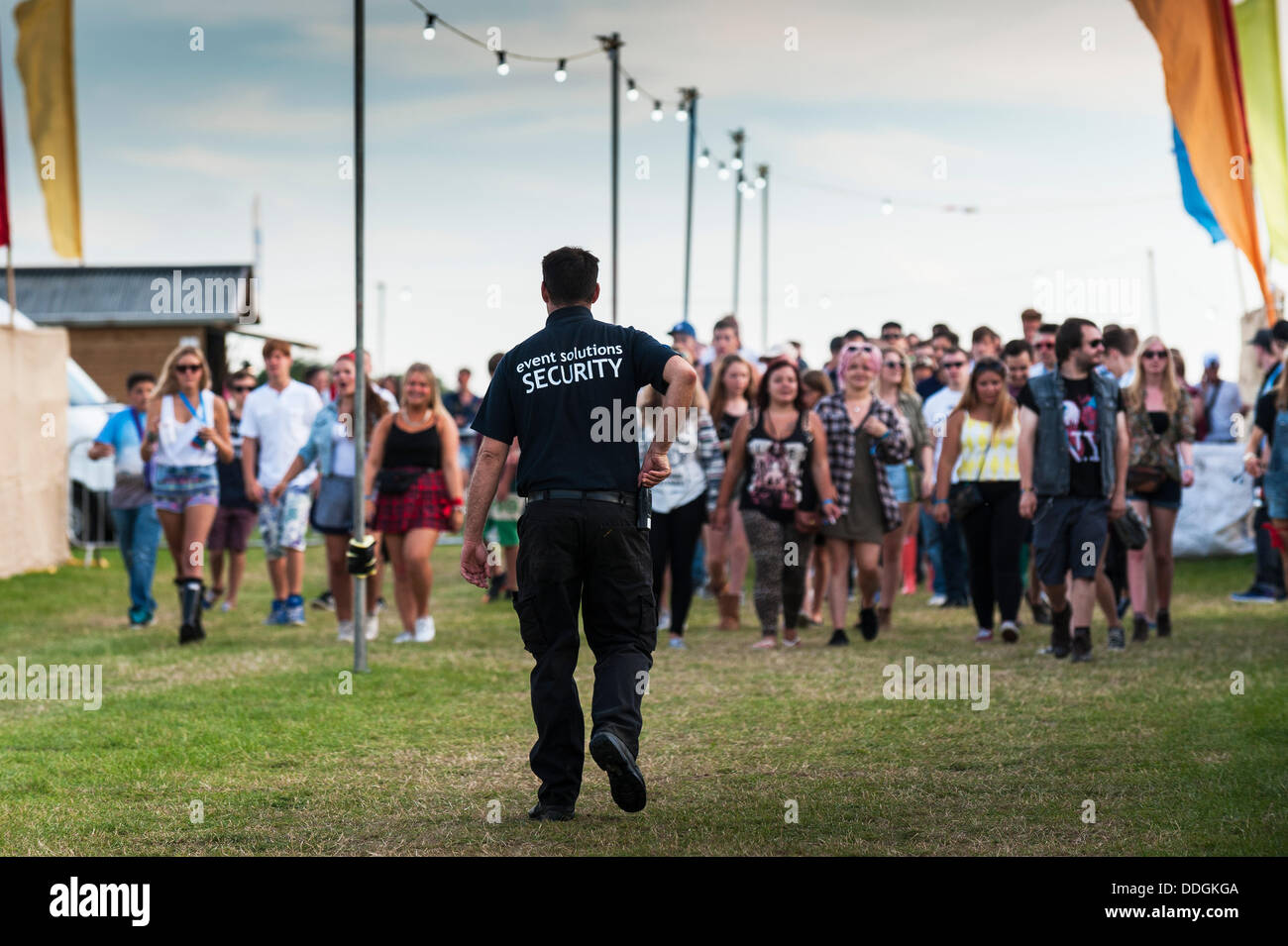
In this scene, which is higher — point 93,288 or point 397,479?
point 93,288

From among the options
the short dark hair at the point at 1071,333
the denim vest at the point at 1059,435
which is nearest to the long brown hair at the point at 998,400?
the denim vest at the point at 1059,435

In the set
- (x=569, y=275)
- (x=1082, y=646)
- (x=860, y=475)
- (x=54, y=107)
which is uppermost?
(x=54, y=107)

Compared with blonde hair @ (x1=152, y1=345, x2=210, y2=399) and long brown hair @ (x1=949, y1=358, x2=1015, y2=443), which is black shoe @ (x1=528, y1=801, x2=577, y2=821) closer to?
long brown hair @ (x1=949, y1=358, x2=1015, y2=443)

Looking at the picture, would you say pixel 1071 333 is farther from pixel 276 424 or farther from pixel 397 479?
pixel 276 424

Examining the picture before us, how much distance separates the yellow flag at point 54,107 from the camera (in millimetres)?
17141

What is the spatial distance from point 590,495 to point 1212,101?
30.3 feet

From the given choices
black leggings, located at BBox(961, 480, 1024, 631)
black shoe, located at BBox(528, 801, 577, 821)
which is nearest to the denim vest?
black leggings, located at BBox(961, 480, 1024, 631)

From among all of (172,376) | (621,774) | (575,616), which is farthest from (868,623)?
(621,774)

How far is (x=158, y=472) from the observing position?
12.7 m

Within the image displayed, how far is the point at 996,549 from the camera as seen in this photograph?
1184 cm
